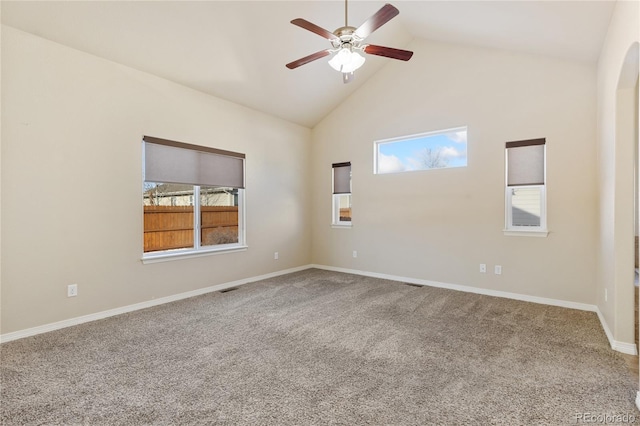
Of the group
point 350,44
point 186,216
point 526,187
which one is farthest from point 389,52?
point 186,216

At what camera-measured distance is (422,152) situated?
5.03m

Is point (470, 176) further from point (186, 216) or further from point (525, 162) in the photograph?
point (186, 216)

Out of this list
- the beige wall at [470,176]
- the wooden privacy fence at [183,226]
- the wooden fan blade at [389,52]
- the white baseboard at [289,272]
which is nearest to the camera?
the wooden fan blade at [389,52]

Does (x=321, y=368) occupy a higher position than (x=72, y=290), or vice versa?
(x=72, y=290)

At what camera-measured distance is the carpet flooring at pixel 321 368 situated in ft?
6.06

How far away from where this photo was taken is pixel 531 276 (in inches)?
160

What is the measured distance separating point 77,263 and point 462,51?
223 inches

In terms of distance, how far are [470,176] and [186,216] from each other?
416 cm

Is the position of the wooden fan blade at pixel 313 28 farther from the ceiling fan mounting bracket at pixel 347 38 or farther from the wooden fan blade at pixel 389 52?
the wooden fan blade at pixel 389 52

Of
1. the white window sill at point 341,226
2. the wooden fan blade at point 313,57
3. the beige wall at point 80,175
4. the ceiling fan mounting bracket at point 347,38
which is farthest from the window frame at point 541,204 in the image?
the beige wall at point 80,175

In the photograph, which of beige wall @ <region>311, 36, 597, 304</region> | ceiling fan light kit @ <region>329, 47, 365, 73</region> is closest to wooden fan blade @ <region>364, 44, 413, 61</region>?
ceiling fan light kit @ <region>329, 47, 365, 73</region>

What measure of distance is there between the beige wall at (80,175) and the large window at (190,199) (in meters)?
0.16

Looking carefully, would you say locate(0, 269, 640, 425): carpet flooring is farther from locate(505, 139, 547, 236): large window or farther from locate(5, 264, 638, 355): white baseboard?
locate(505, 139, 547, 236): large window

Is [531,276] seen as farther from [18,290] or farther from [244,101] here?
[18,290]
